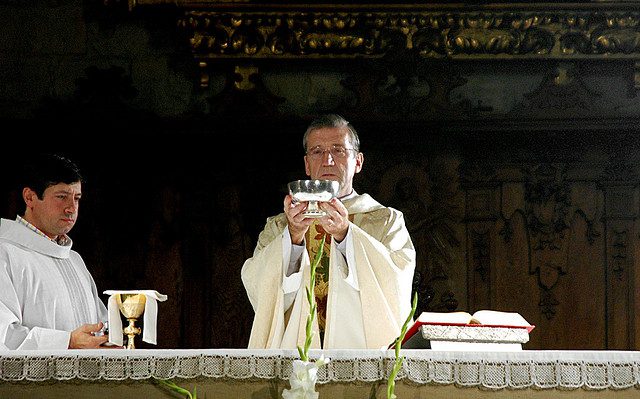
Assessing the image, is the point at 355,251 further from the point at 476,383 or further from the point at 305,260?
the point at 476,383

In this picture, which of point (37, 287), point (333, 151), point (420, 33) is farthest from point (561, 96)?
point (37, 287)

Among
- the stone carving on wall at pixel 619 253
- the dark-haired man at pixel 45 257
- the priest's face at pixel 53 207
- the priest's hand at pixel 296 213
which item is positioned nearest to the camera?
the priest's hand at pixel 296 213

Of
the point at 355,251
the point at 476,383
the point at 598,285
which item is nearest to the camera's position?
the point at 476,383

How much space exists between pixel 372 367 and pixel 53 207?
2.59 m

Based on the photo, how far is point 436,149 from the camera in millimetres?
7492

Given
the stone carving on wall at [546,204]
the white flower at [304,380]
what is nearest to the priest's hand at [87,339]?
the white flower at [304,380]

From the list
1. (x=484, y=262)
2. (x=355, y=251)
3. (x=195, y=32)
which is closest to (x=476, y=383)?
(x=355, y=251)

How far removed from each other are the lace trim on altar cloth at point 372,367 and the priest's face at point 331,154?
1899 mm

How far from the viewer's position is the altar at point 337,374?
142 inches

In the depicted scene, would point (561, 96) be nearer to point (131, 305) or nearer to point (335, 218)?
point (335, 218)

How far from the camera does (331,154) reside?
17.9 ft

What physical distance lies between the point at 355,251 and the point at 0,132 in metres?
3.28

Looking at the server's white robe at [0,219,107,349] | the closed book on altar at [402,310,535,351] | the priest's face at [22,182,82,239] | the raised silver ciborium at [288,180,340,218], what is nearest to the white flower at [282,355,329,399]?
the closed book on altar at [402,310,535,351]

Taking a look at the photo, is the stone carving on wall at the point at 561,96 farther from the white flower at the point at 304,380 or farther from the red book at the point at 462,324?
the white flower at the point at 304,380
